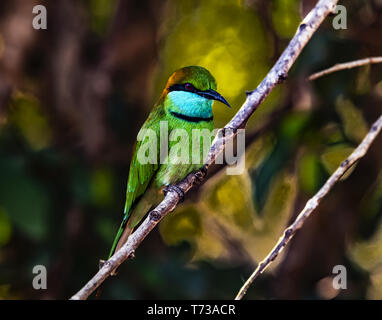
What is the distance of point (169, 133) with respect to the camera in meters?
2.19

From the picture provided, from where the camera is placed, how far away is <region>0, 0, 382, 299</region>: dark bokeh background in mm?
2621

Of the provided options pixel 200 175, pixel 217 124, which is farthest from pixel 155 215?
pixel 217 124

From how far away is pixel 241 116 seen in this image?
161 cm

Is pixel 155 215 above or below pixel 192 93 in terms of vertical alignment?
below

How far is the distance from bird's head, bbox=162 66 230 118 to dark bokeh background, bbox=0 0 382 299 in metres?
0.53

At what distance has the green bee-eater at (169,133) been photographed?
79.9 inches

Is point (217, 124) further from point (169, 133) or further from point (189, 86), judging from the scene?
point (189, 86)

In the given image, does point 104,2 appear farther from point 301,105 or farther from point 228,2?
point 301,105

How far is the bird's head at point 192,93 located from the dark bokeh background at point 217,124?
528 millimetres

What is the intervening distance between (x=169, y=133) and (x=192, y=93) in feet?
0.71

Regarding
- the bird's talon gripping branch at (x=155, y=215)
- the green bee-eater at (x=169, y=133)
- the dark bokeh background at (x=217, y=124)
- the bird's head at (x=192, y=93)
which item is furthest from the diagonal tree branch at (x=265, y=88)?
the dark bokeh background at (x=217, y=124)

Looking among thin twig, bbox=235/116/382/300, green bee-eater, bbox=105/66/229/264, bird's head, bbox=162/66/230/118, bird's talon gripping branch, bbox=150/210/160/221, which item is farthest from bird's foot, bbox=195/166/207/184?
thin twig, bbox=235/116/382/300

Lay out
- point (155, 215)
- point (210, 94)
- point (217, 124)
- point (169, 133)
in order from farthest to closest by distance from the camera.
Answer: point (217, 124), point (169, 133), point (210, 94), point (155, 215)

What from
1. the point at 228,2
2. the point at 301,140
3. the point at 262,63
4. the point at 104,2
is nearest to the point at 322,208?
Result: the point at 301,140
